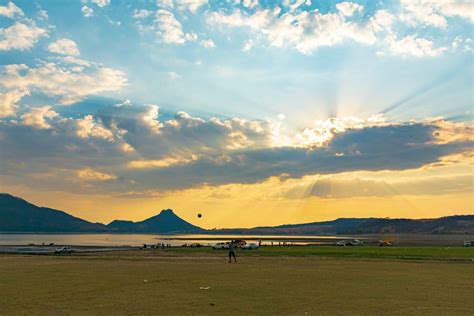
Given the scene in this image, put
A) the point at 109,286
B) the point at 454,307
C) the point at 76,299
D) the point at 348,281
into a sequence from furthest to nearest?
the point at 348,281
the point at 109,286
the point at 76,299
the point at 454,307

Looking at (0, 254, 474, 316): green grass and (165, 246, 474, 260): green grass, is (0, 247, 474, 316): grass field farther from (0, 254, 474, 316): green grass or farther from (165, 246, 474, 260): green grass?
(165, 246, 474, 260): green grass

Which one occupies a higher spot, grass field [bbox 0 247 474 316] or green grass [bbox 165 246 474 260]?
grass field [bbox 0 247 474 316]

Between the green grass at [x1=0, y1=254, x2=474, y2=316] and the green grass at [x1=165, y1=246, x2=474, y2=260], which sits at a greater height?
the green grass at [x1=0, y1=254, x2=474, y2=316]

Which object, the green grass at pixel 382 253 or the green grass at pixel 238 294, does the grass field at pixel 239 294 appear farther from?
the green grass at pixel 382 253

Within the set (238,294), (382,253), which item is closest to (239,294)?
(238,294)

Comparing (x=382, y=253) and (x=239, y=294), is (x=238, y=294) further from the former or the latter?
(x=382, y=253)

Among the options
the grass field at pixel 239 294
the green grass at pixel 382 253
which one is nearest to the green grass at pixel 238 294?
the grass field at pixel 239 294

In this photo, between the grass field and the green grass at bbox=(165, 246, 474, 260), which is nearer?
the grass field

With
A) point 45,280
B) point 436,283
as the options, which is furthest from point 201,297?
point 436,283

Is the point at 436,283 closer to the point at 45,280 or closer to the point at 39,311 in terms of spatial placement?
the point at 39,311

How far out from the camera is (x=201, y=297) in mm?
19359

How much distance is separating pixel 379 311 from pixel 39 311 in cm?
1233

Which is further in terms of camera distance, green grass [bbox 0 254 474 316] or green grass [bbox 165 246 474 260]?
green grass [bbox 165 246 474 260]

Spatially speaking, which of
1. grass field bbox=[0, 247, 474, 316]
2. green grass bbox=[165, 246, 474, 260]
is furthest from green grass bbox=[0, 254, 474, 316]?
green grass bbox=[165, 246, 474, 260]
